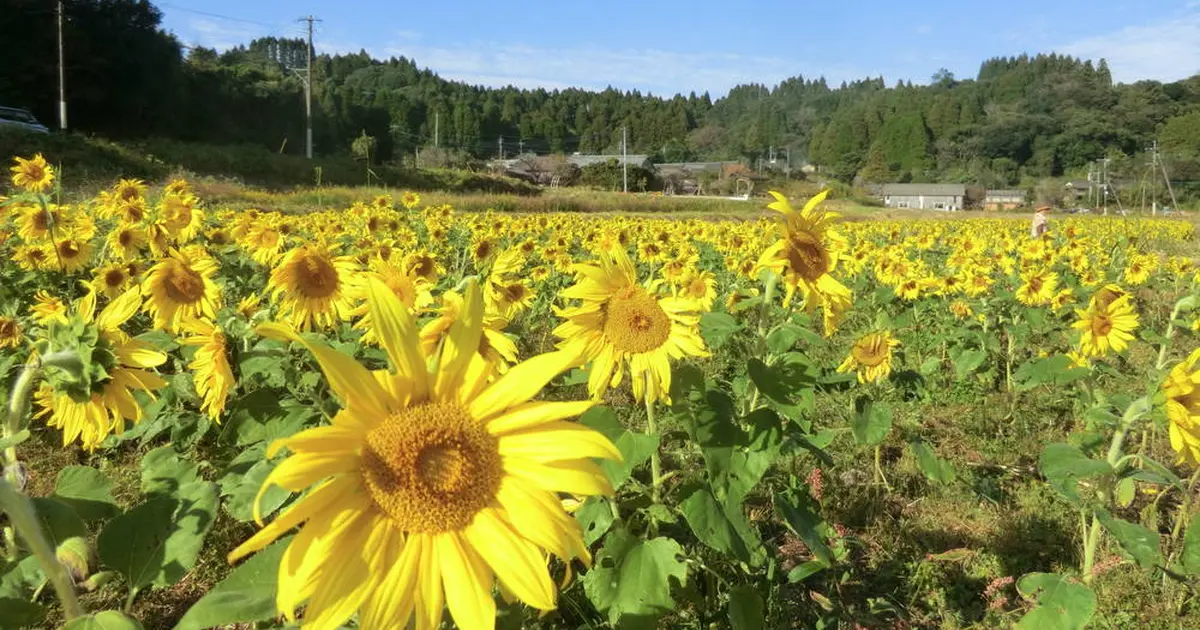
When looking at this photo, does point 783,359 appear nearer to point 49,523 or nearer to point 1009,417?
point 49,523

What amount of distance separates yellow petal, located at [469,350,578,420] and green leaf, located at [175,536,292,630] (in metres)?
0.40

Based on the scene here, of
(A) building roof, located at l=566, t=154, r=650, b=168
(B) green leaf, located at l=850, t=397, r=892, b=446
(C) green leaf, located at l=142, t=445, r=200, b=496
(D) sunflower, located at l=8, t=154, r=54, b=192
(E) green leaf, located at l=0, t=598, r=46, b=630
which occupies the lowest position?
(B) green leaf, located at l=850, t=397, r=892, b=446

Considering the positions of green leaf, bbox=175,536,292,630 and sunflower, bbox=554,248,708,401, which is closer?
green leaf, bbox=175,536,292,630

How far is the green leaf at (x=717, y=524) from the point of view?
1.67 metres

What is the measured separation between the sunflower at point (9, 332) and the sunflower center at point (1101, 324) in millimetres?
4425

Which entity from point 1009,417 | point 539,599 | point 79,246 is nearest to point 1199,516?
point 539,599

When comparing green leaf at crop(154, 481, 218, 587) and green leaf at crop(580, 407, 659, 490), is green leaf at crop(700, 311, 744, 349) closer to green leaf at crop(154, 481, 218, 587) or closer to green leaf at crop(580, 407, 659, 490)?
green leaf at crop(580, 407, 659, 490)

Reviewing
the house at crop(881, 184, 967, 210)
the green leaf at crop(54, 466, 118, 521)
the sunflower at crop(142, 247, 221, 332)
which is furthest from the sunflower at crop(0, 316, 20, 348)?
the house at crop(881, 184, 967, 210)

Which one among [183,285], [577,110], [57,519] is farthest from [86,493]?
[577,110]

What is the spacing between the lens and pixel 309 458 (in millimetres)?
855

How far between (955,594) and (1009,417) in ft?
7.76

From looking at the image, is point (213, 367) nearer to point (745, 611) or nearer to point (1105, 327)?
point (745, 611)

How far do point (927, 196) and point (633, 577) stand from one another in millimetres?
75396

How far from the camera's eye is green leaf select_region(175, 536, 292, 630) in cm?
94
